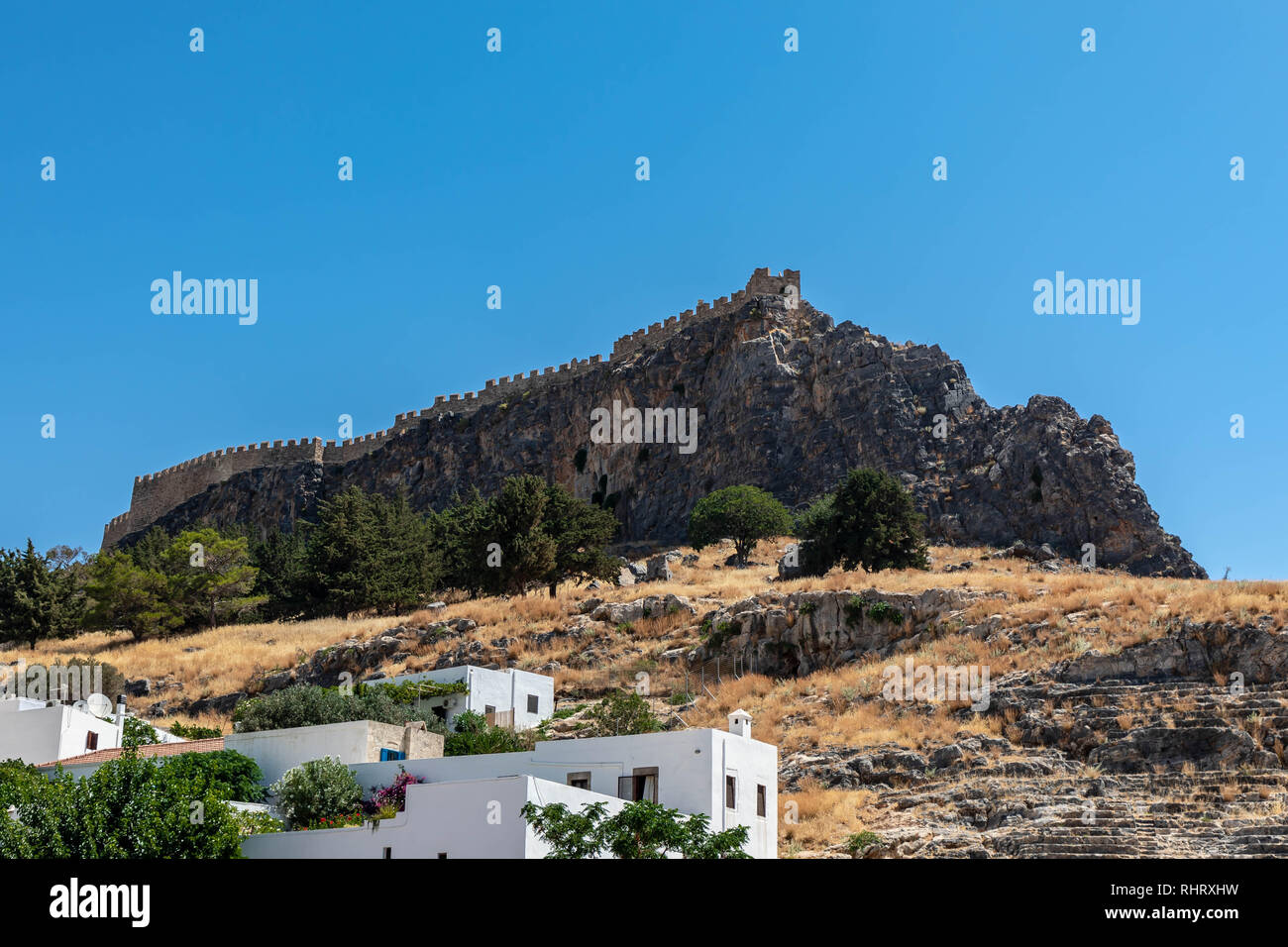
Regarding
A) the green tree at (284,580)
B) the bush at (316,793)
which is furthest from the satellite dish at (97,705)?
the green tree at (284,580)

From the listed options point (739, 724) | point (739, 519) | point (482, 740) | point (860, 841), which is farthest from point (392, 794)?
point (739, 519)

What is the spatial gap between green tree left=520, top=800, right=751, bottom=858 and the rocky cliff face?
36.3 m

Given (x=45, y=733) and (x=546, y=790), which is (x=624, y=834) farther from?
(x=45, y=733)

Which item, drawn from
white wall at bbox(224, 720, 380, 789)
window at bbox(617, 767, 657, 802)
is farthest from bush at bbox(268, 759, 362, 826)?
window at bbox(617, 767, 657, 802)

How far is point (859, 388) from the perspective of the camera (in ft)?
213

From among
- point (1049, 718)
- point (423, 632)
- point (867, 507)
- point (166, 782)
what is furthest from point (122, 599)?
point (1049, 718)

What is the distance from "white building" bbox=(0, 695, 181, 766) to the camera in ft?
109

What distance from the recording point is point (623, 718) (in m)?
32.5

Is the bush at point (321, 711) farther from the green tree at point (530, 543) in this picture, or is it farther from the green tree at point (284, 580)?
the green tree at point (284, 580)

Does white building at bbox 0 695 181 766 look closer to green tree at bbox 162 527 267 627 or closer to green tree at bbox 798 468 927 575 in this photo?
green tree at bbox 162 527 267 627

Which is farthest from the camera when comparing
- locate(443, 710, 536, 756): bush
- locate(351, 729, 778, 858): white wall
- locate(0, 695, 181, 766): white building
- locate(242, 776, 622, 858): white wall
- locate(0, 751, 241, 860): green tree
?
locate(0, 695, 181, 766): white building

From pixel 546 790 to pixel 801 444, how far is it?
145 ft

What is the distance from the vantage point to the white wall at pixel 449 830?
23031 millimetres

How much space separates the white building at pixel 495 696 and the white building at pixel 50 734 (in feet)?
25.3
